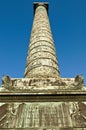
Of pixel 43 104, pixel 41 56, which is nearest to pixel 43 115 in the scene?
pixel 43 104

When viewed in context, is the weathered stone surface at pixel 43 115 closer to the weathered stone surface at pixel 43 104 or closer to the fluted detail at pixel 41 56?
the weathered stone surface at pixel 43 104

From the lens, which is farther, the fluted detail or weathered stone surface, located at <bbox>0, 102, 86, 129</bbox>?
the fluted detail

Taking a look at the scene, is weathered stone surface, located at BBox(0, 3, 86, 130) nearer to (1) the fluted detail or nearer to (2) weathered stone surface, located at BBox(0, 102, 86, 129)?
(2) weathered stone surface, located at BBox(0, 102, 86, 129)

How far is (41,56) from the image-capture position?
8.74 metres

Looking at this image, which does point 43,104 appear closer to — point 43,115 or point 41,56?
point 43,115

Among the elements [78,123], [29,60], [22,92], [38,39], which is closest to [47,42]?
[38,39]

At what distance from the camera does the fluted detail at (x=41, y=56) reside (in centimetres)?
808

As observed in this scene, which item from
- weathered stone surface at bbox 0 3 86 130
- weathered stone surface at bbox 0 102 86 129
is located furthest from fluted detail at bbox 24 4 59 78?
weathered stone surface at bbox 0 102 86 129

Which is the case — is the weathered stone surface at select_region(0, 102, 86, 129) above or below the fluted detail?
below

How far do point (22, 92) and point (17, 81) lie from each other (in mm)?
693

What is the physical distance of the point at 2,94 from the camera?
20.3ft

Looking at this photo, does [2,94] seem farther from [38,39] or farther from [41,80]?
[38,39]

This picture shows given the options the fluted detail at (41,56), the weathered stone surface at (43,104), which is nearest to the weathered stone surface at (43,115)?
the weathered stone surface at (43,104)

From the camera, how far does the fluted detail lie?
8.08 m
